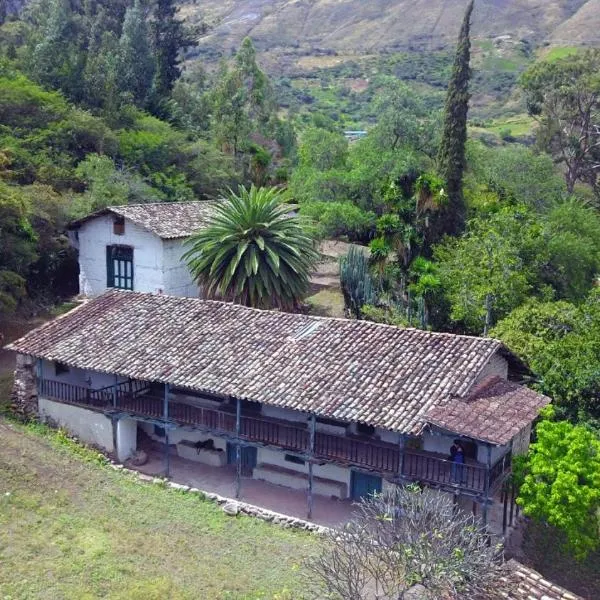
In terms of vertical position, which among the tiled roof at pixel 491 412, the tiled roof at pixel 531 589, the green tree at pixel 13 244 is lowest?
the tiled roof at pixel 531 589

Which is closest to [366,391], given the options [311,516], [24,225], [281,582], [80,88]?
[311,516]

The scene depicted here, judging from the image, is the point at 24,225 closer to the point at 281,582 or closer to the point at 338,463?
the point at 338,463

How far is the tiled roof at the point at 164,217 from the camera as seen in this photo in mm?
33250

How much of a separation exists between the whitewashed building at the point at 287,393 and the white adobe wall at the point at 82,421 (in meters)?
0.04

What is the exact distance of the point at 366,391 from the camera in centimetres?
2027

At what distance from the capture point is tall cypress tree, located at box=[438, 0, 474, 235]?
119 feet

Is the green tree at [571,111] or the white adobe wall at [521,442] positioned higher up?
the green tree at [571,111]

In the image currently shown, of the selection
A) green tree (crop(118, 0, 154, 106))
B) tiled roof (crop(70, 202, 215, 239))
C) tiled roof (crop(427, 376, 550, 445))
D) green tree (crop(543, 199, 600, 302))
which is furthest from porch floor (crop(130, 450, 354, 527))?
green tree (crop(118, 0, 154, 106))

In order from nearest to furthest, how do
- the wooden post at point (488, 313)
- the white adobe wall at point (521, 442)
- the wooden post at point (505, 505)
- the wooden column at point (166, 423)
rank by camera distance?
the wooden post at point (505, 505)
the wooden column at point (166, 423)
the white adobe wall at point (521, 442)
the wooden post at point (488, 313)

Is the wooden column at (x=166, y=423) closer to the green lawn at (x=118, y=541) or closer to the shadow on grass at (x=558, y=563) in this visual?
the green lawn at (x=118, y=541)

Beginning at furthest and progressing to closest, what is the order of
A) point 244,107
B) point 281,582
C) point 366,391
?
point 244,107 → point 366,391 → point 281,582

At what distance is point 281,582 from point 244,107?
4346cm

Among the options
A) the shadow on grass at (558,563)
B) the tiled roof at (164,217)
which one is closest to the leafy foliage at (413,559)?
the shadow on grass at (558,563)

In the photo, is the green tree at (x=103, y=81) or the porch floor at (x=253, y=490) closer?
the porch floor at (x=253, y=490)
